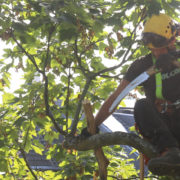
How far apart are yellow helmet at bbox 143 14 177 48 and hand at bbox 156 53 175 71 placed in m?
0.12

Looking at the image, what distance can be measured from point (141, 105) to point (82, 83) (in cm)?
162

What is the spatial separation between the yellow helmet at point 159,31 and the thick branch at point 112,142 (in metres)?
0.73

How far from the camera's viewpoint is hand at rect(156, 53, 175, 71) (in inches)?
92.8

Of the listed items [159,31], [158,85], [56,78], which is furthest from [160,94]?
[56,78]

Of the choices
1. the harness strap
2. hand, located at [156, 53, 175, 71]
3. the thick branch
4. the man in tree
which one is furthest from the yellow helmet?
the thick branch

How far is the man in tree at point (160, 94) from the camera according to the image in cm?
212

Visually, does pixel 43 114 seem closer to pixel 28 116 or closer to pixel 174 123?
pixel 28 116

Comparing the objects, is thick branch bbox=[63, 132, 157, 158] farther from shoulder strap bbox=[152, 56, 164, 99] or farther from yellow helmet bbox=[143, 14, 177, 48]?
yellow helmet bbox=[143, 14, 177, 48]

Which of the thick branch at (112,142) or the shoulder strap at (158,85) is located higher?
the shoulder strap at (158,85)

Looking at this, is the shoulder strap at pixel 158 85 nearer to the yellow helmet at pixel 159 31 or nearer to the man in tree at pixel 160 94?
the man in tree at pixel 160 94

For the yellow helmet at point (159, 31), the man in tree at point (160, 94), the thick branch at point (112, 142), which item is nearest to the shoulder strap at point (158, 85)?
the man in tree at point (160, 94)

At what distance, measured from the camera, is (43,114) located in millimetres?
3469

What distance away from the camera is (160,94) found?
243 centimetres

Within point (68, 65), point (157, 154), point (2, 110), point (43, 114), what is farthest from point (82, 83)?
point (157, 154)
